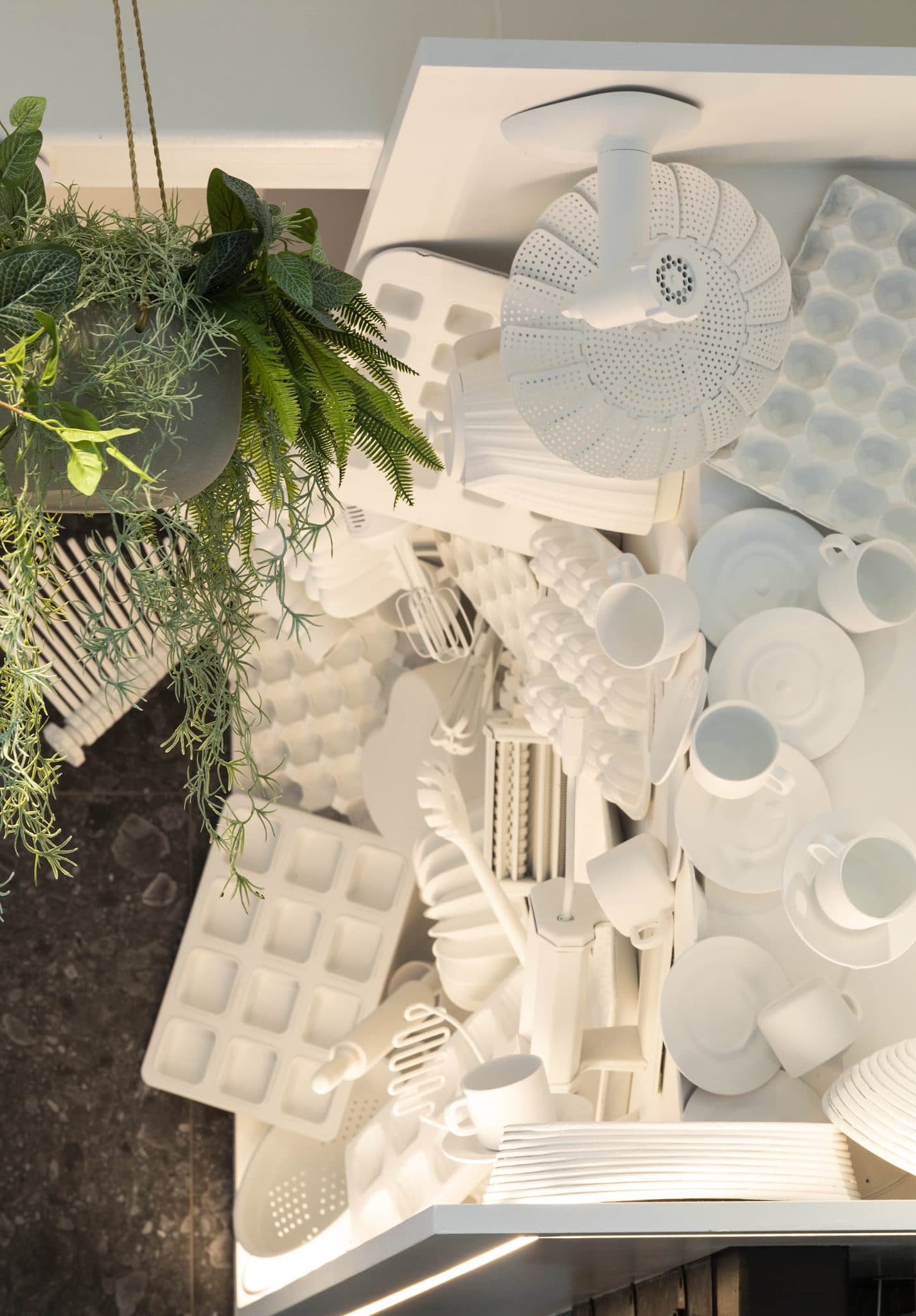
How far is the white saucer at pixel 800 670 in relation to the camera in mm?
1686

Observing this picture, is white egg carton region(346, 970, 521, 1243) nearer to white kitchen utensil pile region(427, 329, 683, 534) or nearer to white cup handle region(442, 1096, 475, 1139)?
white cup handle region(442, 1096, 475, 1139)

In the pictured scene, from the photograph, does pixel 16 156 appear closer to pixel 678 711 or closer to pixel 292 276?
pixel 292 276

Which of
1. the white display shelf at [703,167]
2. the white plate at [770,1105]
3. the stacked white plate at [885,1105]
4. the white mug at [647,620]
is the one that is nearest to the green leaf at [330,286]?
the white display shelf at [703,167]

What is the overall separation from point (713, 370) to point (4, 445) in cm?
91

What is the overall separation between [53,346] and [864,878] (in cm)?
107

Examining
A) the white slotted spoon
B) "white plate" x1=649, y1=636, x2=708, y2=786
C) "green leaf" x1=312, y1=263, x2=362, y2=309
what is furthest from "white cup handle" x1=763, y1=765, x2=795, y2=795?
the white slotted spoon

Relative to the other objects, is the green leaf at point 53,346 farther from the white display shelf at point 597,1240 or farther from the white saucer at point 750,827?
the white saucer at point 750,827

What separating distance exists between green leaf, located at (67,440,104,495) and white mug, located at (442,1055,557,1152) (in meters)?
1.10

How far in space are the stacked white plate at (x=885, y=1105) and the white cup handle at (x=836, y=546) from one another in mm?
592

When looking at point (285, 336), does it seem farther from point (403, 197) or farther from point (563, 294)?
point (403, 197)

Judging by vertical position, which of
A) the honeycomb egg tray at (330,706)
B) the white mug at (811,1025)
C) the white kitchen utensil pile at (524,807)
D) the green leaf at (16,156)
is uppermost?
the green leaf at (16,156)

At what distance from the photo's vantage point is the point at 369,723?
9.65 ft

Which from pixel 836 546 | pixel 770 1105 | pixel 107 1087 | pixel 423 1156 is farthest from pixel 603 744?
pixel 107 1087

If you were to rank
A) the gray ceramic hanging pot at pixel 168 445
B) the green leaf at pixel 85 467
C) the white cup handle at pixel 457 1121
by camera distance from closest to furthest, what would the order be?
the green leaf at pixel 85 467, the gray ceramic hanging pot at pixel 168 445, the white cup handle at pixel 457 1121
